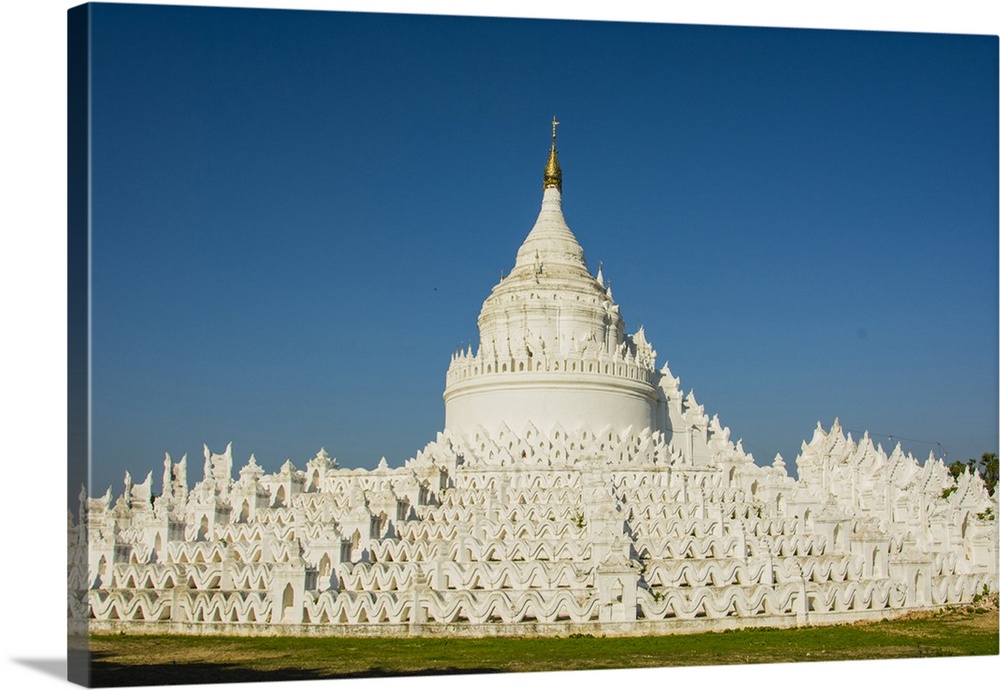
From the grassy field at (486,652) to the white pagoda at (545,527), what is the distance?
84 centimetres

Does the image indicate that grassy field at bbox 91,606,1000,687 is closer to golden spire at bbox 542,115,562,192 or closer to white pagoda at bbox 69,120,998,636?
white pagoda at bbox 69,120,998,636

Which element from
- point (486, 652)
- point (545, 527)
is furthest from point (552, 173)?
point (486, 652)

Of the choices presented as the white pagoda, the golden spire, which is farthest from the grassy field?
the golden spire

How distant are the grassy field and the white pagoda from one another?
838 mm

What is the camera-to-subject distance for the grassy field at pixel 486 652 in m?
17.3

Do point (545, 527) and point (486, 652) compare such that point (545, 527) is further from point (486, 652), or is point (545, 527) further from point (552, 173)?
point (552, 173)

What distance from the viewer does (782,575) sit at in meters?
24.8

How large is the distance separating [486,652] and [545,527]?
7.60 meters

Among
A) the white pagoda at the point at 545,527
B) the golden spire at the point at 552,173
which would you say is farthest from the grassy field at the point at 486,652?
the golden spire at the point at 552,173

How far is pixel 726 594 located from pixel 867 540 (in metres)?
5.46

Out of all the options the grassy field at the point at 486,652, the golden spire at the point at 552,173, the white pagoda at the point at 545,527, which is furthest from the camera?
the golden spire at the point at 552,173

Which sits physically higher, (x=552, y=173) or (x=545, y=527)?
(x=552, y=173)

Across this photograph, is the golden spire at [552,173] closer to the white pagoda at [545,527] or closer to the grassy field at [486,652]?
the white pagoda at [545,527]

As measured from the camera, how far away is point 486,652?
64.7 ft
